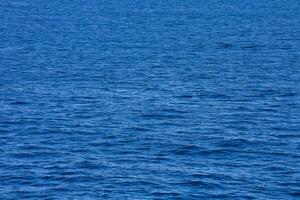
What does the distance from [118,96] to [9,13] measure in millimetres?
101072

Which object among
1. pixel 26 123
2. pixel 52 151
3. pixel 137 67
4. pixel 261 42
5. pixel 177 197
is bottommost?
pixel 177 197

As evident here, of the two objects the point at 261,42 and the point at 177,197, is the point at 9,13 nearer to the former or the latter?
the point at 261,42

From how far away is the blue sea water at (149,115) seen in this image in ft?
201

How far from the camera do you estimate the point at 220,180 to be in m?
61.7

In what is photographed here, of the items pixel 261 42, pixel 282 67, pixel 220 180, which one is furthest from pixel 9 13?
pixel 220 180

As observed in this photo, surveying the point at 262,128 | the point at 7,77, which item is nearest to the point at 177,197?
the point at 262,128

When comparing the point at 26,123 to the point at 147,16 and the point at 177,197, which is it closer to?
the point at 177,197

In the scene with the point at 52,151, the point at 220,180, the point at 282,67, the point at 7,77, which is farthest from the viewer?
the point at 282,67

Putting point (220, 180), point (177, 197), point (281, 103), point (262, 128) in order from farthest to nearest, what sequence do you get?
point (281, 103) → point (262, 128) → point (220, 180) → point (177, 197)

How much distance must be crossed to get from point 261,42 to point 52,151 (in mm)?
74486

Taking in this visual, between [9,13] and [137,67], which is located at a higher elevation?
[9,13]

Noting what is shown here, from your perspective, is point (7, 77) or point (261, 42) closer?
point (7, 77)

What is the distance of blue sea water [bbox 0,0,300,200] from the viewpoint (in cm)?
6134

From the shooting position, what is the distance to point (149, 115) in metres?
82.4
